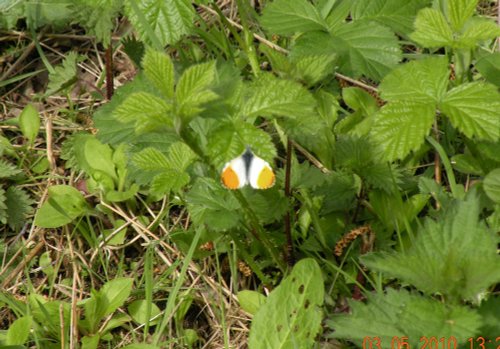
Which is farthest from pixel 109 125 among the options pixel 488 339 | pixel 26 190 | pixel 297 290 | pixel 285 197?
pixel 488 339

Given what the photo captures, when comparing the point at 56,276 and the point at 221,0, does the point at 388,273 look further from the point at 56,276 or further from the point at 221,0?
the point at 221,0

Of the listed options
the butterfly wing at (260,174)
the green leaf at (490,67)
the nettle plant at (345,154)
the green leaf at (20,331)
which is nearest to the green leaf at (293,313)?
the nettle plant at (345,154)

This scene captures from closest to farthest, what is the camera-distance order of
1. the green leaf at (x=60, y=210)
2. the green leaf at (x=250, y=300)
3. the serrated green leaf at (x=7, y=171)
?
the green leaf at (x=250, y=300) → the green leaf at (x=60, y=210) → the serrated green leaf at (x=7, y=171)

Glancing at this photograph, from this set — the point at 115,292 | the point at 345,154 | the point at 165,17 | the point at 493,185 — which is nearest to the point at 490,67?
the point at 493,185

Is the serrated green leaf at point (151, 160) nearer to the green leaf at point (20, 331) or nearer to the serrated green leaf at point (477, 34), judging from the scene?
the green leaf at point (20, 331)

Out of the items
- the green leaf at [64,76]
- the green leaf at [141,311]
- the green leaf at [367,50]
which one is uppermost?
the green leaf at [367,50]

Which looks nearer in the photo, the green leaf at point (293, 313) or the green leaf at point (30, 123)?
the green leaf at point (293, 313)
